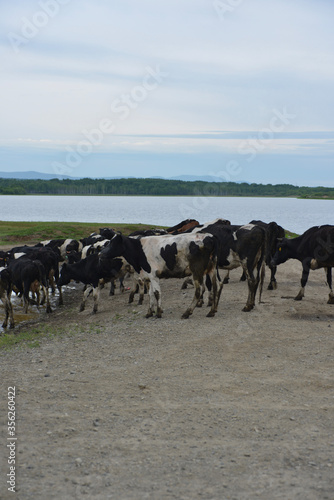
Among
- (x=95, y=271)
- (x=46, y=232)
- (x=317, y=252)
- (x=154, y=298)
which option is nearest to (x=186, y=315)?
(x=154, y=298)

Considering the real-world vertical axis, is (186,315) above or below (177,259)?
below

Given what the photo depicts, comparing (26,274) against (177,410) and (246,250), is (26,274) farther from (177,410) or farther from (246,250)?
(177,410)

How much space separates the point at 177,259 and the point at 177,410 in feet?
22.5

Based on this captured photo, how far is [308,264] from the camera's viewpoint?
16312 mm

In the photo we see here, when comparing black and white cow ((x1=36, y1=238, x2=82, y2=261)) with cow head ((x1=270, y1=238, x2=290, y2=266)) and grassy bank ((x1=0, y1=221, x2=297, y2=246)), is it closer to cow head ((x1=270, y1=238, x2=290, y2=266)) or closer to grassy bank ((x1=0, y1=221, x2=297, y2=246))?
cow head ((x1=270, y1=238, x2=290, y2=266))

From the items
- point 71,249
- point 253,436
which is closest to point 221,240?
point 253,436

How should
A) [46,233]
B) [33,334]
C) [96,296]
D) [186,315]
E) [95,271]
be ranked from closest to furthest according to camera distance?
[33,334], [186,315], [96,296], [95,271], [46,233]

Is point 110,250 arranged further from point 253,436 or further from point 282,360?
point 253,436

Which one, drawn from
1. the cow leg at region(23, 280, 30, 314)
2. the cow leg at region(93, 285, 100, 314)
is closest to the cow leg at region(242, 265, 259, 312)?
the cow leg at region(93, 285, 100, 314)

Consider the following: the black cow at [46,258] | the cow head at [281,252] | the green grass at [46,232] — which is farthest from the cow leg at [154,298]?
the green grass at [46,232]

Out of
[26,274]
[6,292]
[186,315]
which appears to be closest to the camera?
[186,315]

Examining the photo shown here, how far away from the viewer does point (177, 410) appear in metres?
7.82

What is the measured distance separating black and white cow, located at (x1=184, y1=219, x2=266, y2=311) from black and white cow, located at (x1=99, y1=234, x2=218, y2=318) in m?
0.81

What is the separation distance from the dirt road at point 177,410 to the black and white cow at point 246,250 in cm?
110
